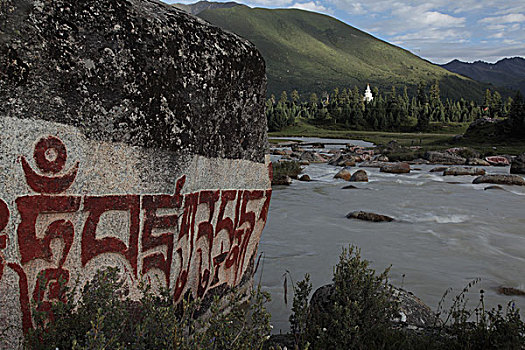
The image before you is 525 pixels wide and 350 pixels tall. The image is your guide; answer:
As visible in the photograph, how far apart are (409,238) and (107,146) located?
288 inches

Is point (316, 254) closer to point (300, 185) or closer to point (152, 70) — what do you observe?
point (152, 70)

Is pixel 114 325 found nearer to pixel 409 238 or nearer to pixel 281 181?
pixel 409 238

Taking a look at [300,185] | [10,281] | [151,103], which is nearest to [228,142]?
[151,103]

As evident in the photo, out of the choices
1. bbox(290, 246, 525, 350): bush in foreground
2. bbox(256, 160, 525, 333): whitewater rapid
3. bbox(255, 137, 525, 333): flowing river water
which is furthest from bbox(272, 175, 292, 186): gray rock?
bbox(290, 246, 525, 350): bush in foreground

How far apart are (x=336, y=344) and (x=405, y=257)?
14.8 ft

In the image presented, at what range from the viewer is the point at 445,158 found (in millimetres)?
28516

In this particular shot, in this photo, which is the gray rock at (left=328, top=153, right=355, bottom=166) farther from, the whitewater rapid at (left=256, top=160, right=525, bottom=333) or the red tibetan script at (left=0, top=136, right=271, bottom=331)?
the red tibetan script at (left=0, top=136, right=271, bottom=331)

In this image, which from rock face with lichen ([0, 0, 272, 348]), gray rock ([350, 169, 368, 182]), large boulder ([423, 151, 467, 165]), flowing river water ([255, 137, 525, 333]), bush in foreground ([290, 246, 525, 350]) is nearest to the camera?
rock face with lichen ([0, 0, 272, 348])

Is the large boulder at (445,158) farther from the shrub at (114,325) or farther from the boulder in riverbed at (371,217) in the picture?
the shrub at (114,325)

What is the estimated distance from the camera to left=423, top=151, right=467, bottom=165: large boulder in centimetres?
2790

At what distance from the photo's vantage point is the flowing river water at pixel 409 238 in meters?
6.40

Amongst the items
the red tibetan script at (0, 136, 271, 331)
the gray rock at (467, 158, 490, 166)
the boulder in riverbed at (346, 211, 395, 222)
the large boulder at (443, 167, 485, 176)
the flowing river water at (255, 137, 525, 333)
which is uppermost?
the red tibetan script at (0, 136, 271, 331)

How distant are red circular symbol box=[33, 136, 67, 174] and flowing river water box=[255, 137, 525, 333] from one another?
2954mm

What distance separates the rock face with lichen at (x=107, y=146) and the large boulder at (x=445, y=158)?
87.2 ft
